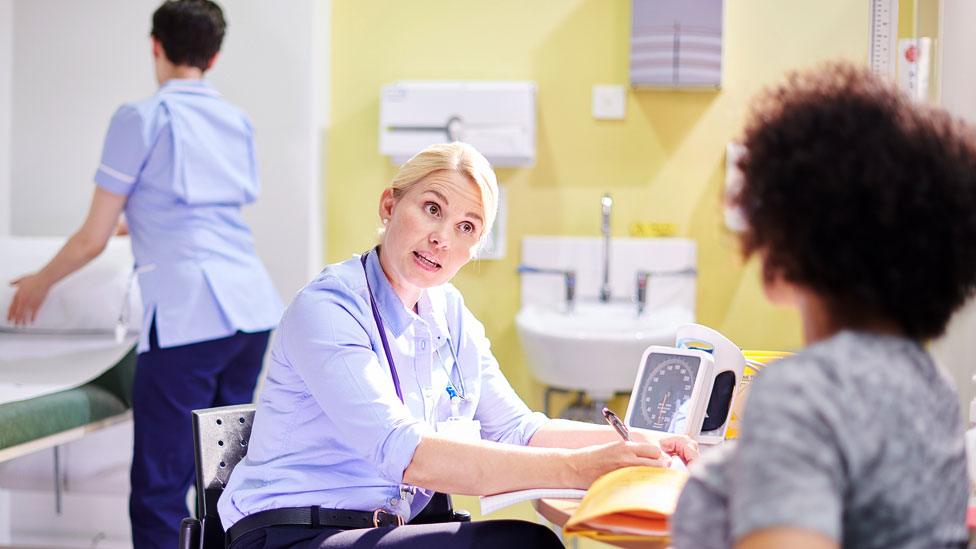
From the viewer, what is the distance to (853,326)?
0.77m

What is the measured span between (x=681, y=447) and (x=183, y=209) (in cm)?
156

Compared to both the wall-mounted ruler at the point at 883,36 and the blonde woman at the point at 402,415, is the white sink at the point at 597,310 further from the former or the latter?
the blonde woman at the point at 402,415

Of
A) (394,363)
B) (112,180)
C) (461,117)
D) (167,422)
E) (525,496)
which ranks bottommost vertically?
(167,422)

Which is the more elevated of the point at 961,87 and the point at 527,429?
the point at 961,87

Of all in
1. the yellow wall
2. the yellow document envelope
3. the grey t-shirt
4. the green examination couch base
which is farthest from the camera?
the yellow wall

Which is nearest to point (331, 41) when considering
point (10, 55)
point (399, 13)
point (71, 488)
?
point (399, 13)

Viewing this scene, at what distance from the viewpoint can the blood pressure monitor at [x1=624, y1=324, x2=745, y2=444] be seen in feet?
4.97

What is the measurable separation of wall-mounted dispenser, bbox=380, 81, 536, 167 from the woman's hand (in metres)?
1.74

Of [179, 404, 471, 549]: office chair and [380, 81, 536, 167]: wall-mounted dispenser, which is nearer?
[179, 404, 471, 549]: office chair

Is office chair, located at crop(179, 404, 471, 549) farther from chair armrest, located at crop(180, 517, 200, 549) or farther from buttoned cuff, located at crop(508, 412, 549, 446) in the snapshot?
buttoned cuff, located at crop(508, 412, 549, 446)

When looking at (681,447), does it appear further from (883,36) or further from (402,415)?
(883,36)

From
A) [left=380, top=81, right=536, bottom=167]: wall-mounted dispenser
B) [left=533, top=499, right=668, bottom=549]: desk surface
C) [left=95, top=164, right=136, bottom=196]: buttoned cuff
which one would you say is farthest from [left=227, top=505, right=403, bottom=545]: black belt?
[left=380, top=81, right=536, bottom=167]: wall-mounted dispenser

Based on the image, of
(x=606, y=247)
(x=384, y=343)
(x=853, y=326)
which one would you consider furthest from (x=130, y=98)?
(x=853, y=326)

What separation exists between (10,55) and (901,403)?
325 cm
